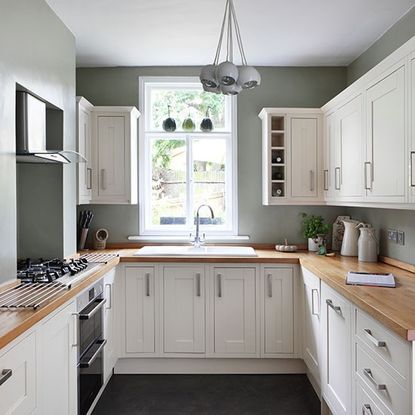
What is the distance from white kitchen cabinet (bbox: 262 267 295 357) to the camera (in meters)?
3.21

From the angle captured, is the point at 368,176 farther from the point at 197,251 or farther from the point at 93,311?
the point at 93,311

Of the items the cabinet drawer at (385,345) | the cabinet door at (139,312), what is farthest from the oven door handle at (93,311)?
the cabinet drawer at (385,345)

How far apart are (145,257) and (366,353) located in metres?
1.81

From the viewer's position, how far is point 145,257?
10.5ft

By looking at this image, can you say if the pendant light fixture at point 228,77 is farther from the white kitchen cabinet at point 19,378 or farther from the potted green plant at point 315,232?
the potted green plant at point 315,232

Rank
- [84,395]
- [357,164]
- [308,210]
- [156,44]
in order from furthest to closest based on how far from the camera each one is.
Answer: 1. [308,210]
2. [156,44]
3. [357,164]
4. [84,395]

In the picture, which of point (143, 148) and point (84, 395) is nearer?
point (84, 395)

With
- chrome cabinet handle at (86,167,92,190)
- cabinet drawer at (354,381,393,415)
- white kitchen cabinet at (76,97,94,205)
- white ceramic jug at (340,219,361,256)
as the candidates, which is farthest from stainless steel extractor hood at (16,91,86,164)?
white ceramic jug at (340,219,361,256)

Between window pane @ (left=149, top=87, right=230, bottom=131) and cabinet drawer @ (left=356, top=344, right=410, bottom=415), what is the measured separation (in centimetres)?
264

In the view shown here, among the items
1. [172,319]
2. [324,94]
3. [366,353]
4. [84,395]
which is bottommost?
[84,395]

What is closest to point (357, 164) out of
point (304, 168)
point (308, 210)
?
point (304, 168)

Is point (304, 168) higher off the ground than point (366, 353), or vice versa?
point (304, 168)

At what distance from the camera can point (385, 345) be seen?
166 cm

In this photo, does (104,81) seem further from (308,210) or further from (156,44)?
(308,210)
